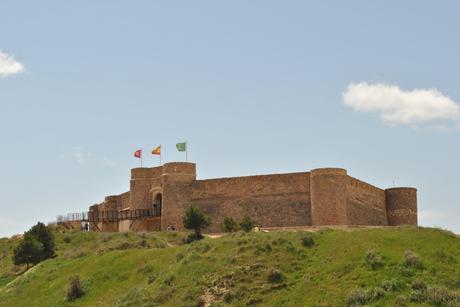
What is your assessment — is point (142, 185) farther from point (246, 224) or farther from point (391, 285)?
point (391, 285)

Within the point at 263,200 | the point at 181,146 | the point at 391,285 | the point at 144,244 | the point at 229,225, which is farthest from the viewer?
the point at 181,146

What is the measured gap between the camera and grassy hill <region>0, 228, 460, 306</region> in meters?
27.6

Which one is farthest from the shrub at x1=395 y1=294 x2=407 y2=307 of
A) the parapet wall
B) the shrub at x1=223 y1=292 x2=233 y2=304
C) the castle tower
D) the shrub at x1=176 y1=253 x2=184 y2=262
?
the castle tower

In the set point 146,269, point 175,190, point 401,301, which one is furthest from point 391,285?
point 175,190

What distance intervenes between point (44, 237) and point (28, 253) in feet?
6.87

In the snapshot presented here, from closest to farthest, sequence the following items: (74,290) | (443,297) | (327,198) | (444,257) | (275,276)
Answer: (443,297) < (444,257) < (275,276) < (74,290) < (327,198)

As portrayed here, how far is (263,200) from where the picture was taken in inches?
2078

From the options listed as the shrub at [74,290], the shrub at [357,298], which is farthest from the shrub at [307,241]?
the shrub at [74,290]

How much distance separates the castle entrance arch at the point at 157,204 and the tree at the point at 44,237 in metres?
9.81

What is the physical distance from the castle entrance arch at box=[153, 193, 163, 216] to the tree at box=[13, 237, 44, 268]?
11.8 meters

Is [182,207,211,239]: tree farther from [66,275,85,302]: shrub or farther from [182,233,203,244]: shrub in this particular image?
[66,275,85,302]: shrub

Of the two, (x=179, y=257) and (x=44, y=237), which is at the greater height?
(x=44, y=237)

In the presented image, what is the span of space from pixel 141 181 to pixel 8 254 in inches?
418

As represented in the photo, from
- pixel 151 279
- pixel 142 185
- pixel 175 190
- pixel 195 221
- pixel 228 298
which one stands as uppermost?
pixel 142 185
